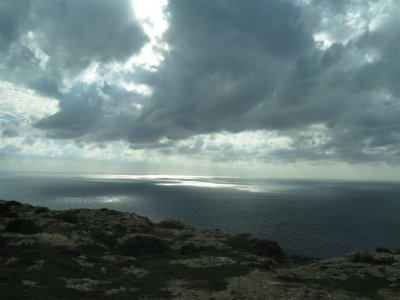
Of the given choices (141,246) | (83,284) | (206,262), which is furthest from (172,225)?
(83,284)

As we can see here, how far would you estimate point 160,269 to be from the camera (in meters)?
34.6

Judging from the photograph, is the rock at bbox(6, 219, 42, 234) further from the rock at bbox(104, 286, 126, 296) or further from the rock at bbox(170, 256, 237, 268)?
the rock at bbox(104, 286, 126, 296)

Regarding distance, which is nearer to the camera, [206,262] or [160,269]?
[160,269]

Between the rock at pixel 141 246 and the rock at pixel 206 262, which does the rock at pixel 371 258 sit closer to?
the rock at pixel 206 262

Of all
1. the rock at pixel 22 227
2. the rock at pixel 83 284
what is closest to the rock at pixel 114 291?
the rock at pixel 83 284

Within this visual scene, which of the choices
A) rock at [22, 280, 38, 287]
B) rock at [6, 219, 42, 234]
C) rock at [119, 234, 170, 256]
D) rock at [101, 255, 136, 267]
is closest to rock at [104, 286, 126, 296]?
rock at [22, 280, 38, 287]

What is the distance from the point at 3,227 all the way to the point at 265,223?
84132 mm

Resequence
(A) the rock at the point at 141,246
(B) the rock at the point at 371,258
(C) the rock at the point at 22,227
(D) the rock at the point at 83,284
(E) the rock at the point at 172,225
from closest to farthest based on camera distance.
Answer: (D) the rock at the point at 83,284 → (B) the rock at the point at 371,258 → (A) the rock at the point at 141,246 → (C) the rock at the point at 22,227 → (E) the rock at the point at 172,225

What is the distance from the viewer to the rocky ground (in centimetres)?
2600

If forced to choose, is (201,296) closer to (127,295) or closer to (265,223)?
(127,295)

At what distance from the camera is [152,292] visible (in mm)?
26016

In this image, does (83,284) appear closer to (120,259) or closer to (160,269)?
(160,269)

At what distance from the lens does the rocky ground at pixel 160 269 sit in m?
26.0

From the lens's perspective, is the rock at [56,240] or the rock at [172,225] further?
the rock at [172,225]
